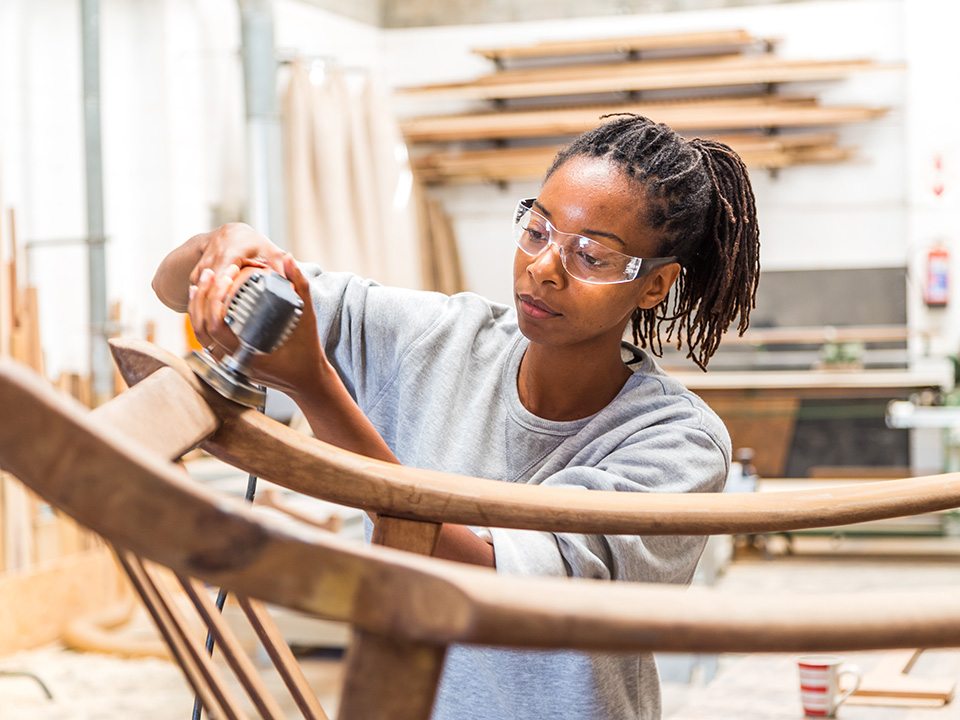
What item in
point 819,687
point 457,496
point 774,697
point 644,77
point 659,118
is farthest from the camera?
point 644,77

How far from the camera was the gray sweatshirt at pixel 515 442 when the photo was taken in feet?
2.94

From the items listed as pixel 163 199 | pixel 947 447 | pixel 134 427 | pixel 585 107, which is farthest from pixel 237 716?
pixel 585 107

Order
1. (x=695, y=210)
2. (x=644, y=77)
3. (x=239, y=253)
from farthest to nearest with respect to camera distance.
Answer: (x=644, y=77)
(x=695, y=210)
(x=239, y=253)

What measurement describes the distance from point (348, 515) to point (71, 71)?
2155 millimetres

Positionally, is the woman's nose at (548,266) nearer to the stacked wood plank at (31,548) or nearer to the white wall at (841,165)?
the stacked wood plank at (31,548)

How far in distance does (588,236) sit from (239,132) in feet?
14.8

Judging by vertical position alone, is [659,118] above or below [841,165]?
above

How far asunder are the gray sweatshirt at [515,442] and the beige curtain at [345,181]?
3.78 metres

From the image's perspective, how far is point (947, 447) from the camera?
511cm

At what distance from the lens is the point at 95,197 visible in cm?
411

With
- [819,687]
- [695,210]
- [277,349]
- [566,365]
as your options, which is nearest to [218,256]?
[277,349]

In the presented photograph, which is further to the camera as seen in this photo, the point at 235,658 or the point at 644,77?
the point at 644,77

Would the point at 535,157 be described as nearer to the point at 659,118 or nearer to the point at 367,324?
the point at 659,118

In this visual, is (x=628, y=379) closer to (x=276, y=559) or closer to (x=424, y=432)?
(x=424, y=432)
